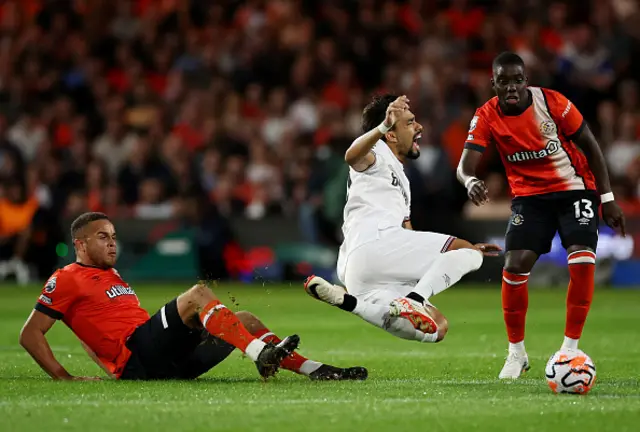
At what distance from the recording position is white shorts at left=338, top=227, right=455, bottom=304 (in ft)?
26.8

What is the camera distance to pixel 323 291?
24.2ft

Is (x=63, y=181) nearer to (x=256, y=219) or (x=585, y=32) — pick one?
(x=256, y=219)

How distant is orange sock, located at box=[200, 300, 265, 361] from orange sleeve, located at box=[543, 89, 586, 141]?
8.39 ft

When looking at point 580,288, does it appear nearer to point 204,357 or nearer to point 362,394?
point 362,394

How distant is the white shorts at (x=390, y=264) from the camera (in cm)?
816

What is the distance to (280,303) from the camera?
16.4 m

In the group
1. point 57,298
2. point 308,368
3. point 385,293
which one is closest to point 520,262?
point 385,293

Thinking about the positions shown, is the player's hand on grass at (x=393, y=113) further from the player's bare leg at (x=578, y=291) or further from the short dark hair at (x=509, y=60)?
the player's bare leg at (x=578, y=291)

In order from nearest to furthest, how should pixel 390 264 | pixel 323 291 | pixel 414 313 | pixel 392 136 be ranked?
pixel 323 291 → pixel 414 313 → pixel 390 264 → pixel 392 136

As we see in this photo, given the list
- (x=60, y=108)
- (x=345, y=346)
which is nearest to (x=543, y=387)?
(x=345, y=346)

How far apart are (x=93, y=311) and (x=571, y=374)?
3.04 meters

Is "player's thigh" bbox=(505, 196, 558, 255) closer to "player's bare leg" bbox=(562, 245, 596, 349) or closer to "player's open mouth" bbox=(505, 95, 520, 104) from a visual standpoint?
"player's bare leg" bbox=(562, 245, 596, 349)

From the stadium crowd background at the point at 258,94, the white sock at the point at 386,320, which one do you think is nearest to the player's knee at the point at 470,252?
the white sock at the point at 386,320

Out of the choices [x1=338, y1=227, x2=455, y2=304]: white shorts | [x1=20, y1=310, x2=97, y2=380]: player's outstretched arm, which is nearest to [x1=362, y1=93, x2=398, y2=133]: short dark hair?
[x1=338, y1=227, x2=455, y2=304]: white shorts
